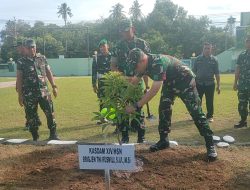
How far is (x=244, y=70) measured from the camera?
8.16 metres

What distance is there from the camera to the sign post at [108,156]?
3.88 metres

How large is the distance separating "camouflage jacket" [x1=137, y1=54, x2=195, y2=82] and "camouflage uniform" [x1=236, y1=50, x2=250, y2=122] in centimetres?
321

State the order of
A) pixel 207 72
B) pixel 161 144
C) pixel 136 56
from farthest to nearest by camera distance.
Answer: pixel 207 72
pixel 161 144
pixel 136 56

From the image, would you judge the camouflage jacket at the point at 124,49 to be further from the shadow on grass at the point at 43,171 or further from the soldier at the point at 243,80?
the soldier at the point at 243,80

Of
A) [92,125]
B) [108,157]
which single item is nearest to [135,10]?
[92,125]

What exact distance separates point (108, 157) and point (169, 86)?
183 centimetres

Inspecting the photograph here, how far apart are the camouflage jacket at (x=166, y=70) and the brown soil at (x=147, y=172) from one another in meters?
1.16

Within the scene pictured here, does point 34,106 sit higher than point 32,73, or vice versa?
point 32,73

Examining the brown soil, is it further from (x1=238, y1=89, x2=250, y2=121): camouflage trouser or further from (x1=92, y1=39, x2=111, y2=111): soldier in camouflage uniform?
(x1=92, y1=39, x2=111, y2=111): soldier in camouflage uniform

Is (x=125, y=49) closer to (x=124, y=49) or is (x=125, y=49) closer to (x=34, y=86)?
(x=124, y=49)

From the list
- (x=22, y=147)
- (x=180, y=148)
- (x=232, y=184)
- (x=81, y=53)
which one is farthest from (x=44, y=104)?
(x=81, y=53)

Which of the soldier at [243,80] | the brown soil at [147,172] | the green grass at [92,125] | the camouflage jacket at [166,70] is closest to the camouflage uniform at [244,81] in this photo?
the soldier at [243,80]

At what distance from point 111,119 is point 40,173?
4.52 ft

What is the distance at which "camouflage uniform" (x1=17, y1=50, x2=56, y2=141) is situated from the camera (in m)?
7.11
